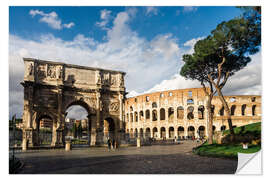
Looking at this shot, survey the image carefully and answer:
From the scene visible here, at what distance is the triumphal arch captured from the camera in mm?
18312

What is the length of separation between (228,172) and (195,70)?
12.0m

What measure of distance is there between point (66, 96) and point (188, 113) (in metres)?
28.6

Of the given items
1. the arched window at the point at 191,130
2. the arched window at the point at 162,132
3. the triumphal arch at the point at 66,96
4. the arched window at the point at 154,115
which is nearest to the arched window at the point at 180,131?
the arched window at the point at 191,130

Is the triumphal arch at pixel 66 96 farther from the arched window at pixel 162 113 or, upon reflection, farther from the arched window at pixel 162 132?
the arched window at pixel 162 113

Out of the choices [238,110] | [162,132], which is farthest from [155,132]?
[238,110]

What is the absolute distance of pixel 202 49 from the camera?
15.9 m

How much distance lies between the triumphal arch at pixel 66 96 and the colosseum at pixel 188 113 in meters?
19.5

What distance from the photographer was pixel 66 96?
2009 cm

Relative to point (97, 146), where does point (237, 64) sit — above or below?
above

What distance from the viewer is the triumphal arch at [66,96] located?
18.3 meters

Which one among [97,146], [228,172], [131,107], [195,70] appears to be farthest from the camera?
[131,107]

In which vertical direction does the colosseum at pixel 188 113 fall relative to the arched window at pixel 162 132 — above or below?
above
